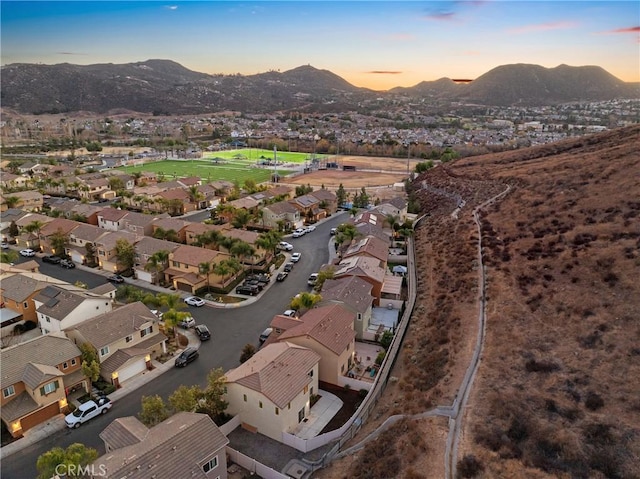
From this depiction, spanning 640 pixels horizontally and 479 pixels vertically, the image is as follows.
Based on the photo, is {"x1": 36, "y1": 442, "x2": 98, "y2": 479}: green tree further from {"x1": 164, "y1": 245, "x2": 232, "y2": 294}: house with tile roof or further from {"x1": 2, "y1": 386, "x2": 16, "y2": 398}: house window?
{"x1": 164, "y1": 245, "x2": 232, "y2": 294}: house with tile roof

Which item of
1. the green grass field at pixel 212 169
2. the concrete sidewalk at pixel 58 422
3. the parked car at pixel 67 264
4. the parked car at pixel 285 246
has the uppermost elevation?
the green grass field at pixel 212 169

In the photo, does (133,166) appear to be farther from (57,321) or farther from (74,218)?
(57,321)

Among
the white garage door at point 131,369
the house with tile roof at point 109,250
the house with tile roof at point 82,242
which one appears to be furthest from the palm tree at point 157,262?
the white garage door at point 131,369

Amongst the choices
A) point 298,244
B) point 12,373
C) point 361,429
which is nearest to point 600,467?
point 361,429

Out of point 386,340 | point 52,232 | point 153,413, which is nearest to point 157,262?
point 52,232

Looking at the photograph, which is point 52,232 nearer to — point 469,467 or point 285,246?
point 285,246

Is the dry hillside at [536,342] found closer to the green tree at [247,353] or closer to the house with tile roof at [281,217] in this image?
the green tree at [247,353]
